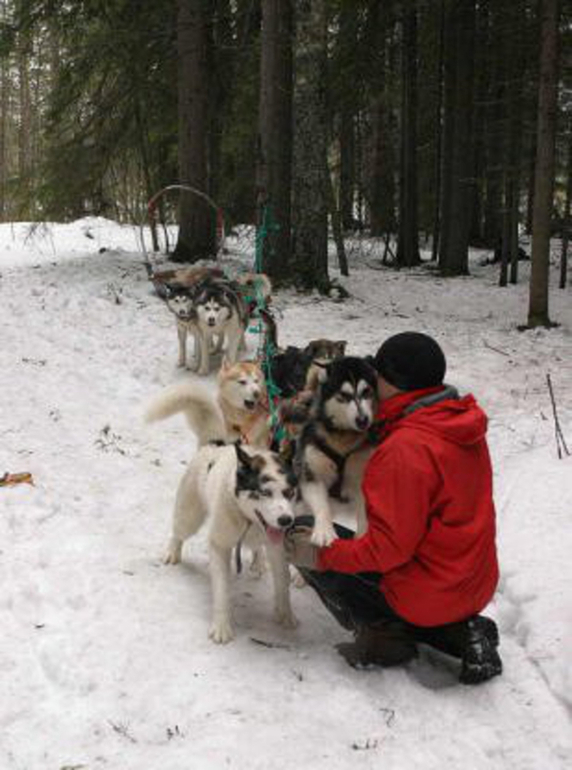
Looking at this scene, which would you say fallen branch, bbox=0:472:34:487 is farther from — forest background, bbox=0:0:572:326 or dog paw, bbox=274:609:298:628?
forest background, bbox=0:0:572:326

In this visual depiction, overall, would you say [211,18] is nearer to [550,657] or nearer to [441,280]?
[441,280]

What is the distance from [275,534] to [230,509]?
356 mm

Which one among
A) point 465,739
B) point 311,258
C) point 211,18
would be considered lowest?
point 465,739

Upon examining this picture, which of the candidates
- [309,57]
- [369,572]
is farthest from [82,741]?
[309,57]

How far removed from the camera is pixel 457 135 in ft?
48.3

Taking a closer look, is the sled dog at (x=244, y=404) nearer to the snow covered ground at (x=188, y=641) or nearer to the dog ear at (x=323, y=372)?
the snow covered ground at (x=188, y=641)

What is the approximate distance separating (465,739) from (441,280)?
41.8 feet

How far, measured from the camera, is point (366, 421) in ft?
11.0

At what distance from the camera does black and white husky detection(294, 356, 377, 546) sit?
3379 millimetres

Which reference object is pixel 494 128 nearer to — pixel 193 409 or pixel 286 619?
pixel 193 409

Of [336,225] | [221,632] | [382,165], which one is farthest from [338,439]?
[382,165]

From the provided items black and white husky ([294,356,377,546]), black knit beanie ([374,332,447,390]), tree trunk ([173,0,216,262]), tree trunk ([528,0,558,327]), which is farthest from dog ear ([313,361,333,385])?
tree trunk ([173,0,216,262])

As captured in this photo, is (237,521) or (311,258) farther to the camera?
(311,258)

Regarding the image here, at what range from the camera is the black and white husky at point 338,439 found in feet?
11.1
